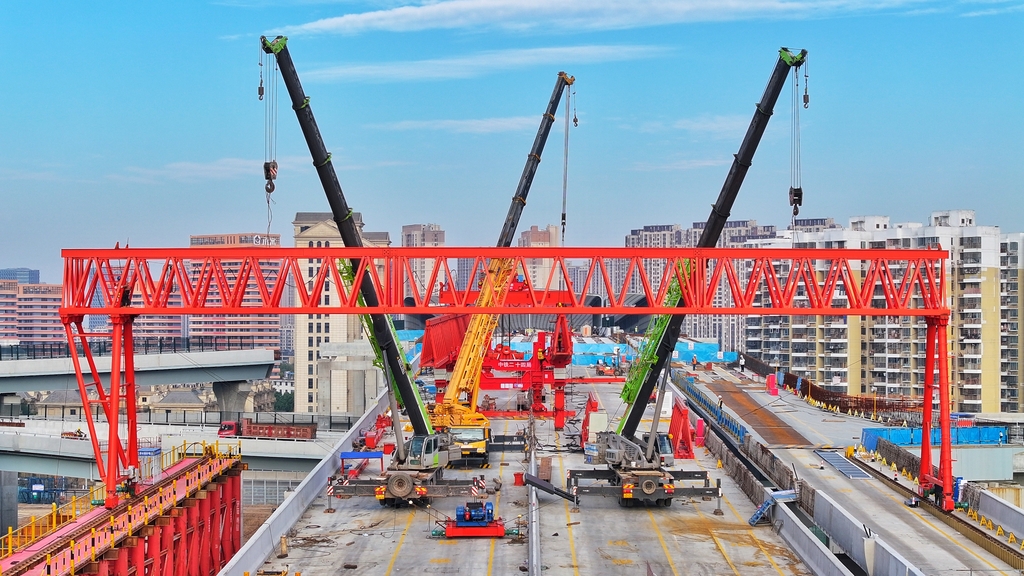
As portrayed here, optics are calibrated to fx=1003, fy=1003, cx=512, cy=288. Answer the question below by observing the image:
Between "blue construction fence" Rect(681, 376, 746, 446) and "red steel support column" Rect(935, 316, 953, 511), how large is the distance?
1873 cm

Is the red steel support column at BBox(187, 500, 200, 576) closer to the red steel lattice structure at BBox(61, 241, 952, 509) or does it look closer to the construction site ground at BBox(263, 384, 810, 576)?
the construction site ground at BBox(263, 384, 810, 576)

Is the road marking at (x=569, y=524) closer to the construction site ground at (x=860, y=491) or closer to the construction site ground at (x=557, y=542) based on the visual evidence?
the construction site ground at (x=557, y=542)

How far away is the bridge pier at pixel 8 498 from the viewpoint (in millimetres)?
64081

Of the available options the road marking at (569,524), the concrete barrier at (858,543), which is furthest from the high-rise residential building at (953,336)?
the concrete barrier at (858,543)

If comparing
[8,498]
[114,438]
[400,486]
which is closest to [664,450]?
[400,486]

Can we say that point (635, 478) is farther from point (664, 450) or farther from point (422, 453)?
point (422, 453)

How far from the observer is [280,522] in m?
32.0

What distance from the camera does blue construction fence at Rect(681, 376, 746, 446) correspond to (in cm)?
5717

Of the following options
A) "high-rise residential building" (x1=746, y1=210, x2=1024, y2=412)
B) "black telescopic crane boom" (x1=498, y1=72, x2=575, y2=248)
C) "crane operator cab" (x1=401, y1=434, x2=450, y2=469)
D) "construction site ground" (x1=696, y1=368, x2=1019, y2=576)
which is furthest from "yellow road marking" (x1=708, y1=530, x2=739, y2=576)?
"high-rise residential building" (x1=746, y1=210, x2=1024, y2=412)

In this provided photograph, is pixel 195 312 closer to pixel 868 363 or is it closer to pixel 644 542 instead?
pixel 644 542

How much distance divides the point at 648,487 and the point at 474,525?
6902 millimetres

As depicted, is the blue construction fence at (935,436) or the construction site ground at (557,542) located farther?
the blue construction fence at (935,436)

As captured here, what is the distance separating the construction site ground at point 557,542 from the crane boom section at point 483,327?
8902 millimetres

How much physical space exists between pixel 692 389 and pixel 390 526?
49692 mm
